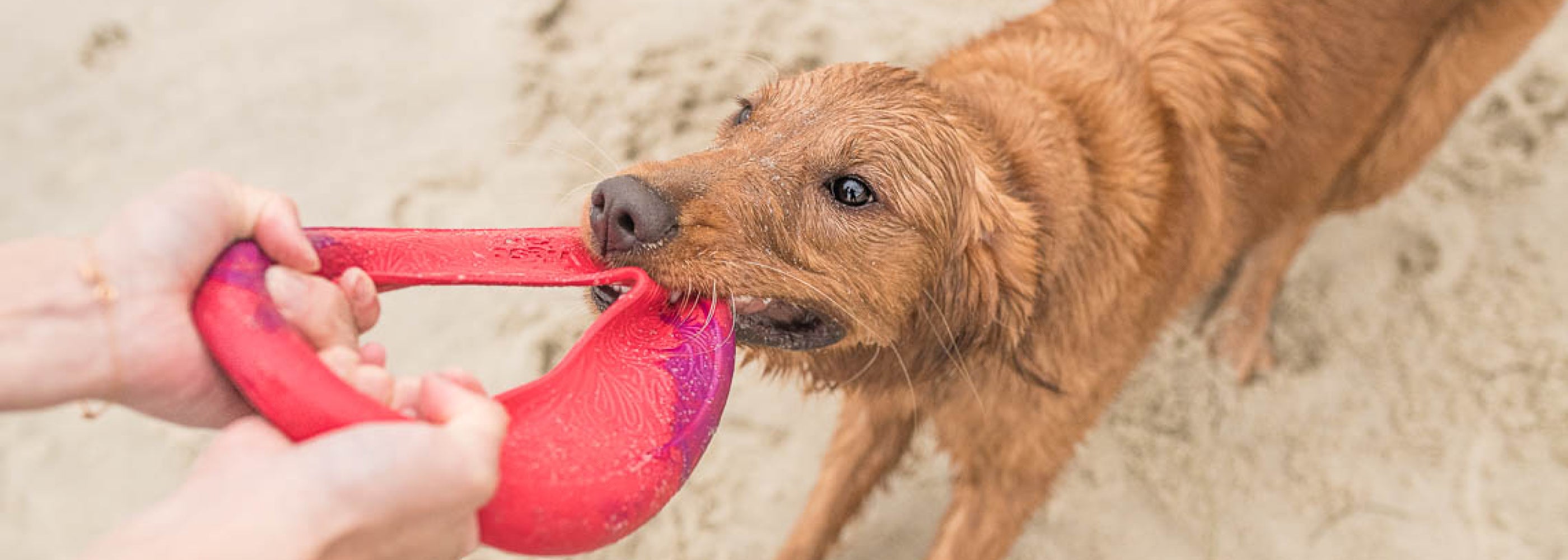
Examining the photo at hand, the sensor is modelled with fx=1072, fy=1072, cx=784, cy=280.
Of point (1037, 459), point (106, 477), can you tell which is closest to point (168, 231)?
point (1037, 459)

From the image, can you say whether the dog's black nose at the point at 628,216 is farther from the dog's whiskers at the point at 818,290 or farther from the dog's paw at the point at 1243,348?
the dog's paw at the point at 1243,348

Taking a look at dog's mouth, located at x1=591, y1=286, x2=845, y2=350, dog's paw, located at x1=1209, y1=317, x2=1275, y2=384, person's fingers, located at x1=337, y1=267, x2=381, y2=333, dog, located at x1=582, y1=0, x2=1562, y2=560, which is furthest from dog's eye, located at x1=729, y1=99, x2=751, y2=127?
dog's paw, located at x1=1209, y1=317, x2=1275, y2=384

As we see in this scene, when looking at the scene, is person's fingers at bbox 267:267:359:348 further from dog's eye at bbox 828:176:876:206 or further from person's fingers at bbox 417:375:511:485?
dog's eye at bbox 828:176:876:206

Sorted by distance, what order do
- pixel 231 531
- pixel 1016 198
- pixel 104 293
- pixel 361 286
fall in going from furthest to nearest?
pixel 1016 198 → pixel 361 286 → pixel 104 293 → pixel 231 531

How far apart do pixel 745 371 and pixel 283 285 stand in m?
2.30

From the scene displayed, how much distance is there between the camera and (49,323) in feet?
4.99

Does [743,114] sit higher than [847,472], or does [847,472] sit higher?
[743,114]

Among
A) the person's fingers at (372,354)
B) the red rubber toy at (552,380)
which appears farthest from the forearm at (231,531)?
the person's fingers at (372,354)

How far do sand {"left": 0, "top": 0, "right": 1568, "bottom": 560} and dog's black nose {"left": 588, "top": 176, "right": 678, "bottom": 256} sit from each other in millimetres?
1484

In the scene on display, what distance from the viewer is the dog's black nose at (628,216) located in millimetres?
1909

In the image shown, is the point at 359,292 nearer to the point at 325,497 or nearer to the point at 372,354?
the point at 372,354

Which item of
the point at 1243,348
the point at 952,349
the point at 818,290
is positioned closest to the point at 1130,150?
the point at 952,349

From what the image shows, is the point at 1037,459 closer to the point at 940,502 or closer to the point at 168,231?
the point at 940,502

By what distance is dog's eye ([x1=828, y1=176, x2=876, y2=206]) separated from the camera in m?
2.13
